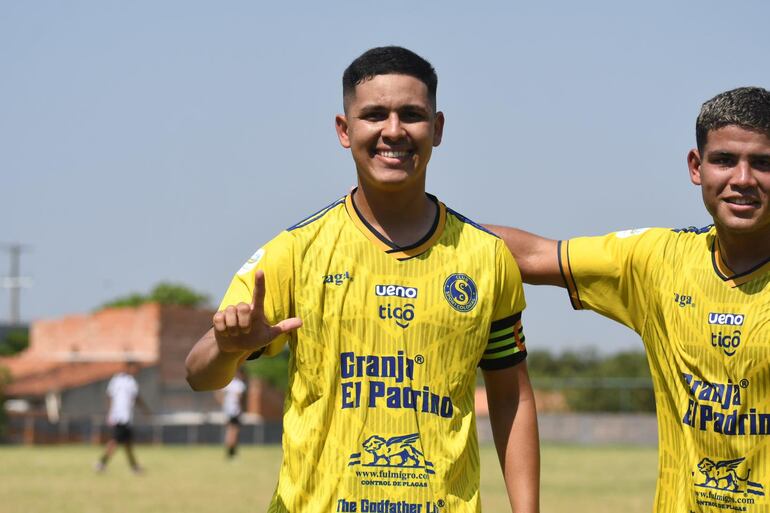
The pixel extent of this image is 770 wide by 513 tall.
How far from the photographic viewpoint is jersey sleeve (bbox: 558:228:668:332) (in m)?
5.34

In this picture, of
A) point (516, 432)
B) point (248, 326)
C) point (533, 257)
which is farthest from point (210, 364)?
point (533, 257)

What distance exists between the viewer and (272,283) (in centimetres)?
445

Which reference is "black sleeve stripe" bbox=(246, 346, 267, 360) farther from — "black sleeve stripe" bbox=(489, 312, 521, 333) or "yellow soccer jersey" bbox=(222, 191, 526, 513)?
"black sleeve stripe" bbox=(489, 312, 521, 333)

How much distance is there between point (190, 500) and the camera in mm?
18031

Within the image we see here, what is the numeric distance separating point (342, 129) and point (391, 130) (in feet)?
1.03

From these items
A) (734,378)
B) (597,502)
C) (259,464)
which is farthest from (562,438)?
(734,378)

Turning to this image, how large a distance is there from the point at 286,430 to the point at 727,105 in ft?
6.88

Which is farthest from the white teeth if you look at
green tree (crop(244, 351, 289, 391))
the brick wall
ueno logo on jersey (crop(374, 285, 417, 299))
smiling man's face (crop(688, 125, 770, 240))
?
green tree (crop(244, 351, 289, 391))

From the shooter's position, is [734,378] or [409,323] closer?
[409,323]

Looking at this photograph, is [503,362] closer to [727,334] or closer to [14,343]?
[727,334]

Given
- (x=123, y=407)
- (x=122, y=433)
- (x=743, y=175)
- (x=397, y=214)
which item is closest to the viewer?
(x=397, y=214)

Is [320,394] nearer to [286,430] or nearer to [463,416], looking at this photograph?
[286,430]

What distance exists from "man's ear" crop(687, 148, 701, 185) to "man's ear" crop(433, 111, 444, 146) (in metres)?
1.13

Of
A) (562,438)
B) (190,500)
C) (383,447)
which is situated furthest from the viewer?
(562,438)
